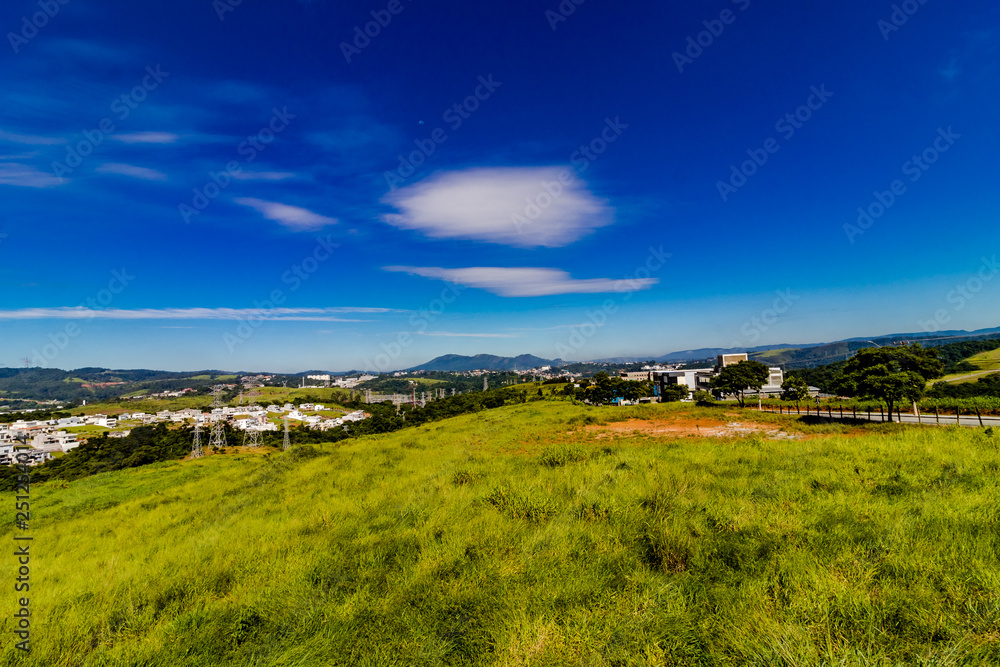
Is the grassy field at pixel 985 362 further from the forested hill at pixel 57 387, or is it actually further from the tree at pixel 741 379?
the forested hill at pixel 57 387

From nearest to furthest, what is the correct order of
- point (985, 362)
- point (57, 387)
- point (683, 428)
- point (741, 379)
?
point (683, 428) → point (741, 379) → point (985, 362) → point (57, 387)

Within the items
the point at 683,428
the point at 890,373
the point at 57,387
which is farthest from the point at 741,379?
the point at 57,387

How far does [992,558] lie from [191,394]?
624ft

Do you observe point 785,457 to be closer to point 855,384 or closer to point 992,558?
point 992,558

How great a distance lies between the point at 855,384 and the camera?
67.4 feet

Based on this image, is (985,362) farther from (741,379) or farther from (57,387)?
(57,387)

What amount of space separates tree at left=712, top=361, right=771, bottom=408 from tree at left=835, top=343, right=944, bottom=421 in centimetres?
1758

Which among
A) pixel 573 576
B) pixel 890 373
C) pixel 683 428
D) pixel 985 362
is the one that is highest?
pixel 890 373

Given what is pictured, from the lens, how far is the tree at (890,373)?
19.3 meters

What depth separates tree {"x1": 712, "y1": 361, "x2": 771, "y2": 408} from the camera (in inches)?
1630

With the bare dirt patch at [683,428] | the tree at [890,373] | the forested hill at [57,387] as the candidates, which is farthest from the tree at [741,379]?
the forested hill at [57,387]

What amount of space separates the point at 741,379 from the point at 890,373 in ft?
82.2

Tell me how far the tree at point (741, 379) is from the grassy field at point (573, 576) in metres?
38.2

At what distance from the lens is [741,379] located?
43594 mm
